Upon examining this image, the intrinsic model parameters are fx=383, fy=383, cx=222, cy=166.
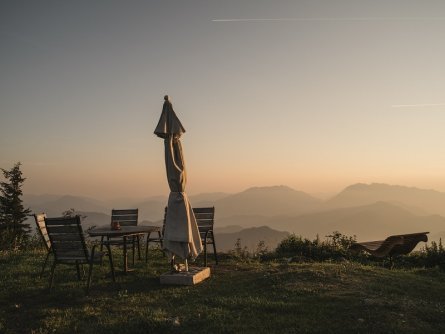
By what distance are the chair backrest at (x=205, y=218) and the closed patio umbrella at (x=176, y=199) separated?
159 cm

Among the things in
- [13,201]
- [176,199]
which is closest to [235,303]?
[176,199]

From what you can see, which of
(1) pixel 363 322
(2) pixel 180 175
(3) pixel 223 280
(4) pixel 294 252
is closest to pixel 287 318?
(1) pixel 363 322

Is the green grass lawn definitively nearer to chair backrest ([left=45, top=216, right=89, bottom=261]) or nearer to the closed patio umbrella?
chair backrest ([left=45, top=216, right=89, bottom=261])

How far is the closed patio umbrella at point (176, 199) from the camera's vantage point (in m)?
7.76

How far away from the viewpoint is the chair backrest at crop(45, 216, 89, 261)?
6.83 m

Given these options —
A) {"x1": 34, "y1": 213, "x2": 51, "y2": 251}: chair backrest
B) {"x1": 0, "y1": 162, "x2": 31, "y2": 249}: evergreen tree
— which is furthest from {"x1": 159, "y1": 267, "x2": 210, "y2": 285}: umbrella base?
{"x1": 0, "y1": 162, "x2": 31, "y2": 249}: evergreen tree

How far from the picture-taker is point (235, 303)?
19.7 feet

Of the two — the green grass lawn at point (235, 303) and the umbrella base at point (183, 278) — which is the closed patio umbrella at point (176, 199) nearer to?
the umbrella base at point (183, 278)

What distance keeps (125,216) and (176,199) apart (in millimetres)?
3630

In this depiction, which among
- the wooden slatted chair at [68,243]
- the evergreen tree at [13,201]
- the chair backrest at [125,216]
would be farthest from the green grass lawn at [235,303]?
the evergreen tree at [13,201]

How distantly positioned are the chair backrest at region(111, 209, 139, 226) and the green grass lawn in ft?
6.63

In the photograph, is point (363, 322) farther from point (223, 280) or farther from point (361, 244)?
point (361, 244)

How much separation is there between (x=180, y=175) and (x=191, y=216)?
90 cm

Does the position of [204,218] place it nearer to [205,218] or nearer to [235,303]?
[205,218]
